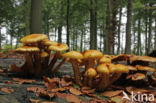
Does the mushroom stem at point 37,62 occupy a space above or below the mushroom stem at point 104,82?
above

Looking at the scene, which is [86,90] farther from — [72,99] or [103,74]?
[72,99]

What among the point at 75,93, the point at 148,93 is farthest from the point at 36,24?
the point at 148,93

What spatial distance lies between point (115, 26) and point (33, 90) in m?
6.95

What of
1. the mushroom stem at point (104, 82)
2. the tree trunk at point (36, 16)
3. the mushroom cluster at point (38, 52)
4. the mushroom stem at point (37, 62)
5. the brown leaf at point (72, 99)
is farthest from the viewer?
the tree trunk at point (36, 16)

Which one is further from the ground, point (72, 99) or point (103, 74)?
point (103, 74)

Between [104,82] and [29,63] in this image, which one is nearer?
[104,82]

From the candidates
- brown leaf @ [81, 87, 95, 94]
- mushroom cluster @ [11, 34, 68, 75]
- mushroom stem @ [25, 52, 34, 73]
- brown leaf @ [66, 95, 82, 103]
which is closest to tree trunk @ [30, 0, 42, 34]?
mushroom cluster @ [11, 34, 68, 75]

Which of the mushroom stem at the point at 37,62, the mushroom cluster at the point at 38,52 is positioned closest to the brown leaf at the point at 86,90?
the mushroom cluster at the point at 38,52

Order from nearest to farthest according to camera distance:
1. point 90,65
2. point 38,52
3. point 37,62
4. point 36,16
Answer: point 90,65
point 38,52
point 37,62
point 36,16

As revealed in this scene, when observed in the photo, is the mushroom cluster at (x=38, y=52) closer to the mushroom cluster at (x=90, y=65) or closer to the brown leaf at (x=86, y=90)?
the mushroom cluster at (x=90, y=65)

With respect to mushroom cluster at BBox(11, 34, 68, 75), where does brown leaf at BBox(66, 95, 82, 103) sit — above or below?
below

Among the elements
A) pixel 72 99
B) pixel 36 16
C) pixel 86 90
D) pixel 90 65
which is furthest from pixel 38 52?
pixel 36 16

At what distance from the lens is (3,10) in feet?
32.1

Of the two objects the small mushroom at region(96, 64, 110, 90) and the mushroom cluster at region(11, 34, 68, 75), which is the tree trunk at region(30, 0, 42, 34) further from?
the small mushroom at region(96, 64, 110, 90)
